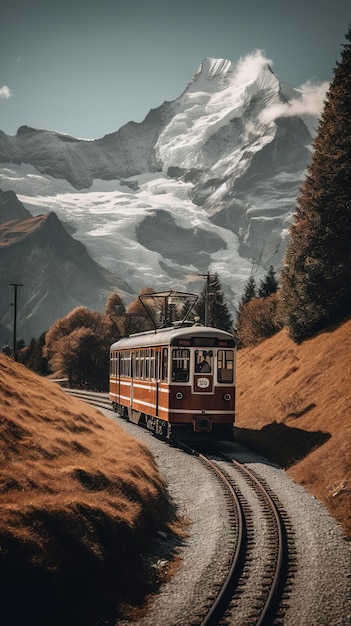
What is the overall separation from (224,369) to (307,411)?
18.2 feet

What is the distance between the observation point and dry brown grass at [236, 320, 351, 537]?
21672 mm

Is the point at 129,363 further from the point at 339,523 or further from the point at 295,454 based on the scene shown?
the point at 339,523

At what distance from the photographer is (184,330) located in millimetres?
27797

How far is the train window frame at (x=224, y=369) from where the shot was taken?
27.8 meters

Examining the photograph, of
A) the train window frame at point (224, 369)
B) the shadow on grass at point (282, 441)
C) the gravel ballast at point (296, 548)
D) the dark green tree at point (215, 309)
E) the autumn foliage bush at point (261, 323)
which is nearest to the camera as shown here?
the gravel ballast at point (296, 548)

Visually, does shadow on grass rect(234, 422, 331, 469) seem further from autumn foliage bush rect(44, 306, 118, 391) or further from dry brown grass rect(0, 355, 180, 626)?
autumn foliage bush rect(44, 306, 118, 391)

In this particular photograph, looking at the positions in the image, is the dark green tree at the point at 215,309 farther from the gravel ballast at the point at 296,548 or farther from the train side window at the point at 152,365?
the gravel ballast at the point at 296,548

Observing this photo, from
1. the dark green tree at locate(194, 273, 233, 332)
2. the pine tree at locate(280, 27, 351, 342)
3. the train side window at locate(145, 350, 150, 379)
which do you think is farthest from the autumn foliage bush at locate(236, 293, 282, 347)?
the train side window at locate(145, 350, 150, 379)

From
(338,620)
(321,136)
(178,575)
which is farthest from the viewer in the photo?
(321,136)

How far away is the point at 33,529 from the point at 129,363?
76.6 ft

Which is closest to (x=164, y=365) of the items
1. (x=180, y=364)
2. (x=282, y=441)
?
(x=180, y=364)

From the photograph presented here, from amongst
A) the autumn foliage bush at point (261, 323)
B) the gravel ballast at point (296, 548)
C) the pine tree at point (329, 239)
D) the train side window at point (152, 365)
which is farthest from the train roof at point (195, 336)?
the autumn foliage bush at point (261, 323)

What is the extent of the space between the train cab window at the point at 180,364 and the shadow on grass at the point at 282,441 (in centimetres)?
464

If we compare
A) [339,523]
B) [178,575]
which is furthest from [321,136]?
[178,575]
